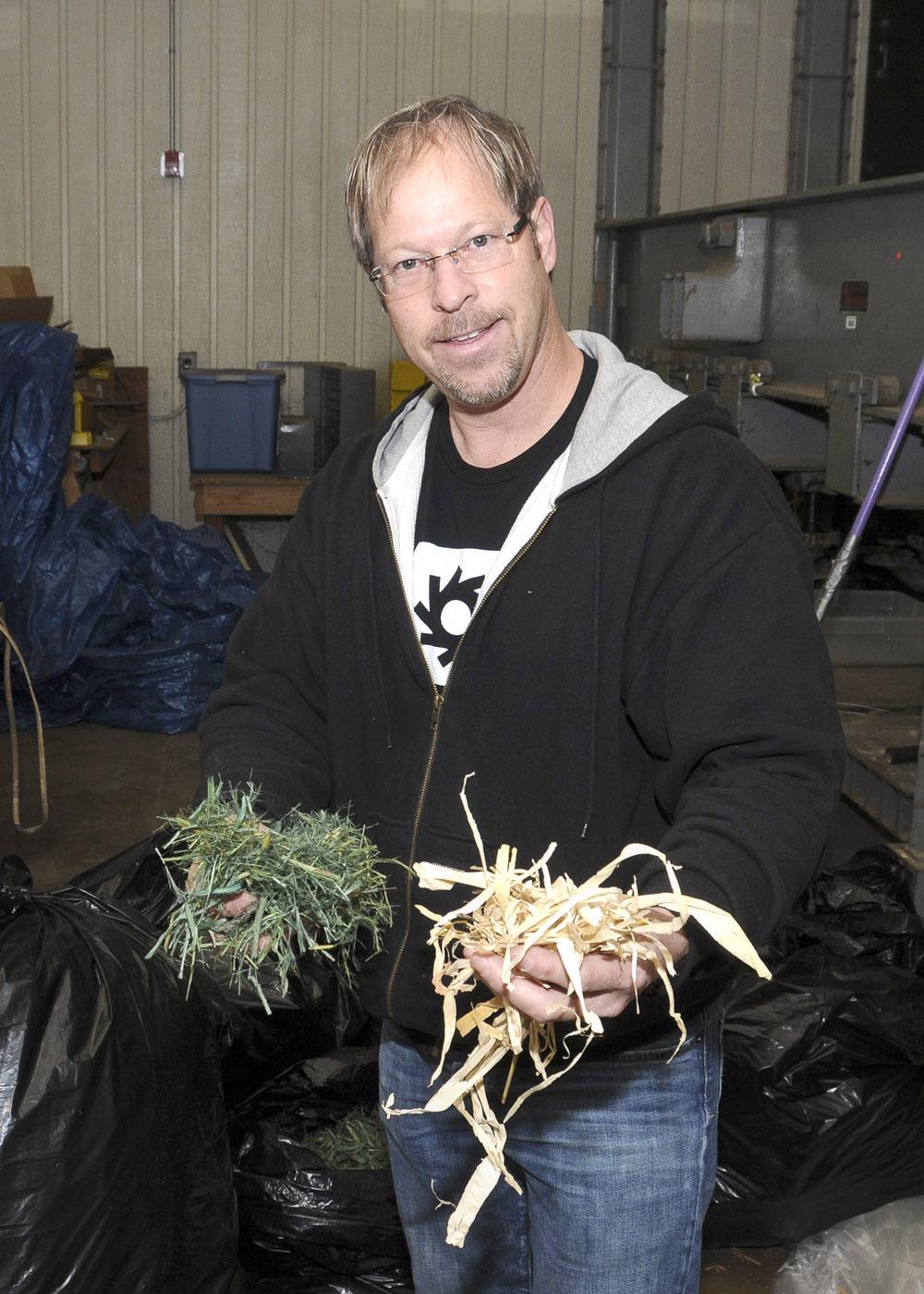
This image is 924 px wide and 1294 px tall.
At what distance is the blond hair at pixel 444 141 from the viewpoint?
4.34ft

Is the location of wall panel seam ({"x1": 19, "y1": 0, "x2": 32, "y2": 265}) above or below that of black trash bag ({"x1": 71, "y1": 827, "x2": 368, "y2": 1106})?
above

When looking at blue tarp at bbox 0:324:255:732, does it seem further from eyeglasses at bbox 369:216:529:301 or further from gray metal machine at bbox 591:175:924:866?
eyeglasses at bbox 369:216:529:301

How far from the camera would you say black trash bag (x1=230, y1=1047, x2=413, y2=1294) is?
2.02 m

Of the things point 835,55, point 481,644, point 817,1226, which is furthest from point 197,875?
point 835,55

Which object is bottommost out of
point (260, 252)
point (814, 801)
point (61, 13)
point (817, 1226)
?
point (817, 1226)

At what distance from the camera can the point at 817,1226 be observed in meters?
2.21

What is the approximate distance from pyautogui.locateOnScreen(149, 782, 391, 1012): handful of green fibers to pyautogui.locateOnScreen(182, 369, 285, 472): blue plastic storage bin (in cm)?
450

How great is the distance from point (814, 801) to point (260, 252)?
5.50 meters

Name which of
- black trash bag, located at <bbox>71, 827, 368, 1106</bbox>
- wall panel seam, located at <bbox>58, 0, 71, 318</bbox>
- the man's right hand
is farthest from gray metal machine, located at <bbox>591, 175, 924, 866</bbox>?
wall panel seam, located at <bbox>58, 0, 71, 318</bbox>

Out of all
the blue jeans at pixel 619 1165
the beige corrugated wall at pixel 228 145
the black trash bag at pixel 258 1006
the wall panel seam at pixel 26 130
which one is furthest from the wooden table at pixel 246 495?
the blue jeans at pixel 619 1165

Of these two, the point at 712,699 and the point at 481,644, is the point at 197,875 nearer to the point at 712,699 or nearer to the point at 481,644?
the point at 481,644

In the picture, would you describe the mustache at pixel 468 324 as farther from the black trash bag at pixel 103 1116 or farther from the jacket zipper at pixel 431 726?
the black trash bag at pixel 103 1116

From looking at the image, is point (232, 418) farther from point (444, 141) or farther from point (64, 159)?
point (444, 141)

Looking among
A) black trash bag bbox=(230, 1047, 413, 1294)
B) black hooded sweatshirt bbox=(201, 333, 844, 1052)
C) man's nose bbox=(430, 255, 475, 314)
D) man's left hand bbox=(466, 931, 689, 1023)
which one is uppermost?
man's nose bbox=(430, 255, 475, 314)
